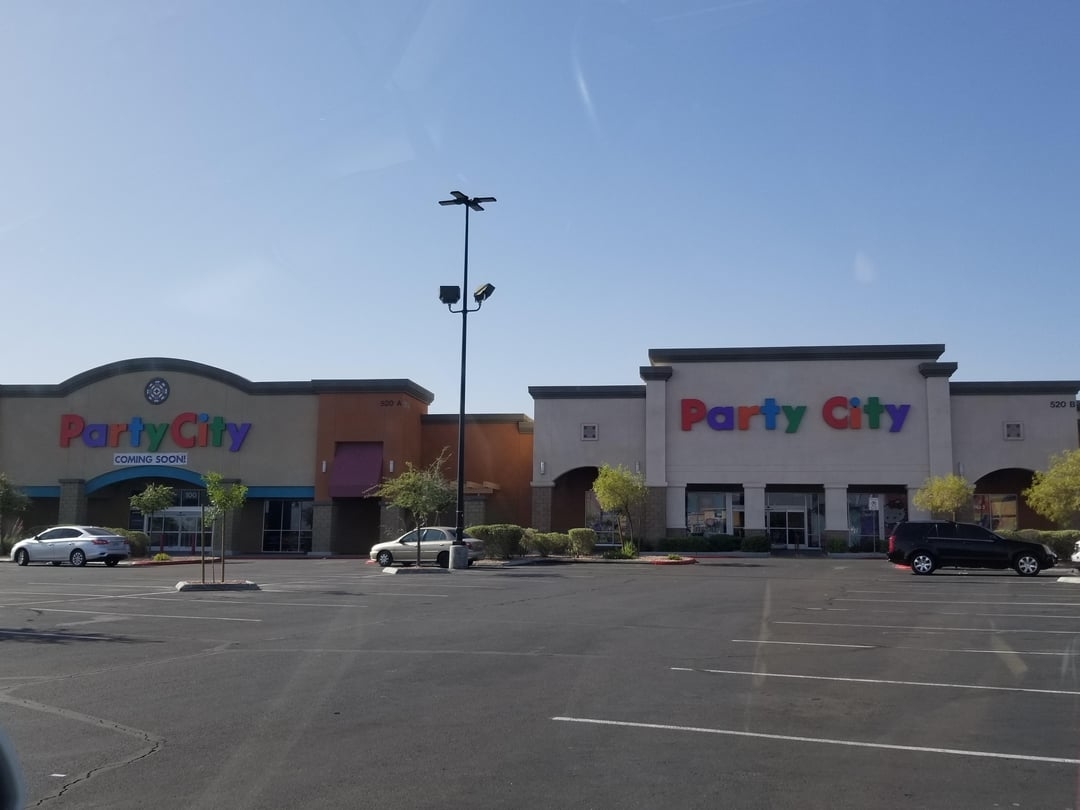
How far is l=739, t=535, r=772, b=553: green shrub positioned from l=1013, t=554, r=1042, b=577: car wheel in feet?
51.5

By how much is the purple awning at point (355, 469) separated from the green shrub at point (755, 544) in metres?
16.5

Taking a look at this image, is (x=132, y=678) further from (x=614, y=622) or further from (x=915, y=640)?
(x=915, y=640)

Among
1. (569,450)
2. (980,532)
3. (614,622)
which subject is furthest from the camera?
(569,450)

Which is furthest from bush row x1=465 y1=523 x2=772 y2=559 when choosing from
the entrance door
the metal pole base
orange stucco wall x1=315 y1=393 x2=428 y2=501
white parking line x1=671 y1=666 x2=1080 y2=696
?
white parking line x1=671 y1=666 x2=1080 y2=696

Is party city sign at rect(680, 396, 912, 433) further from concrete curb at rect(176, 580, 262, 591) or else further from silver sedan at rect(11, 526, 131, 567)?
concrete curb at rect(176, 580, 262, 591)

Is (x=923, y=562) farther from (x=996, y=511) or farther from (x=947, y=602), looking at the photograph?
(x=996, y=511)

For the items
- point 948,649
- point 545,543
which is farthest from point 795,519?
point 948,649

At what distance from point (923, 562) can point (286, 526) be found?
30.5 meters

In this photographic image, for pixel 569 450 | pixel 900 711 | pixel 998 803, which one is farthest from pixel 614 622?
pixel 569 450

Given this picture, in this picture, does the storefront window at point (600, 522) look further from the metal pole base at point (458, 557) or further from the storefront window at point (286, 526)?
the metal pole base at point (458, 557)

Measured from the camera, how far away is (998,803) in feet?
20.3

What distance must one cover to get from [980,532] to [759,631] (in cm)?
1728

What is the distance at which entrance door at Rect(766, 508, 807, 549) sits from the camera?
4650cm

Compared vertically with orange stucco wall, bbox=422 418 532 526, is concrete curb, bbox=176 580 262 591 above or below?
below
